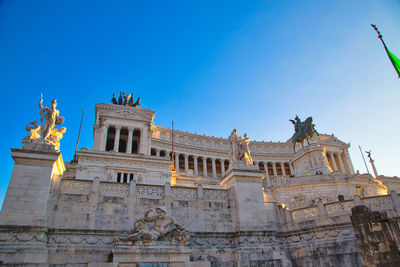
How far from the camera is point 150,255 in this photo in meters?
12.8

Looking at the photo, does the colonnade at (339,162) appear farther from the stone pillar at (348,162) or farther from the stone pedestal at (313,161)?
the stone pedestal at (313,161)

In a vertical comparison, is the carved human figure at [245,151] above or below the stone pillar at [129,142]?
below

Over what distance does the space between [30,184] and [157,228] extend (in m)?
6.24

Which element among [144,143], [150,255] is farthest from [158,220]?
[144,143]

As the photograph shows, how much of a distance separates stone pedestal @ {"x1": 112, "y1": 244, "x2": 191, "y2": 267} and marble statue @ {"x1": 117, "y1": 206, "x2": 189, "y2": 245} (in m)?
0.37

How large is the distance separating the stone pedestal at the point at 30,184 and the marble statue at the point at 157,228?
A: 407cm

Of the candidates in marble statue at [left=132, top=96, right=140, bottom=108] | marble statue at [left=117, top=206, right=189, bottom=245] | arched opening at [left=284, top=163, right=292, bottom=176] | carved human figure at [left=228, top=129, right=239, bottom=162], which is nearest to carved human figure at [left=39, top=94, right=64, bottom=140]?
marble statue at [left=117, top=206, right=189, bottom=245]

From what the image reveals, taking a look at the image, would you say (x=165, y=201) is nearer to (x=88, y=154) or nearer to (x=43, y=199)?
(x=43, y=199)

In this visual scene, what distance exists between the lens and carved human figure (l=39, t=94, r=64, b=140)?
1520 cm

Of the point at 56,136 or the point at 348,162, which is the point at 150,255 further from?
the point at 348,162

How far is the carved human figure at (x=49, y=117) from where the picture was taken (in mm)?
15203

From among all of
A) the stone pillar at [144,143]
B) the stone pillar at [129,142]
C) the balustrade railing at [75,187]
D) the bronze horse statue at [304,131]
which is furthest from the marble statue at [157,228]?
the stone pillar at [129,142]

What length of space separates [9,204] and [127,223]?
5.20 metres

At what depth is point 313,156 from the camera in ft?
126
